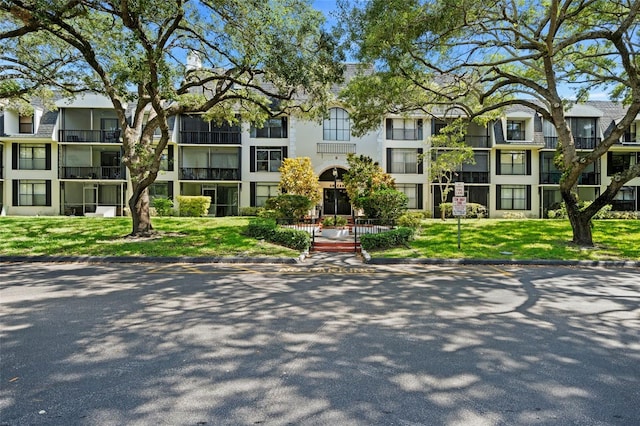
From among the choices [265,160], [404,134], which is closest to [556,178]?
[404,134]

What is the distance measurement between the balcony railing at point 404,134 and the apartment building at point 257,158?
8cm

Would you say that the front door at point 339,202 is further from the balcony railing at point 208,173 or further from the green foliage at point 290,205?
the green foliage at point 290,205

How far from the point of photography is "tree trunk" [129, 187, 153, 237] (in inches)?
647

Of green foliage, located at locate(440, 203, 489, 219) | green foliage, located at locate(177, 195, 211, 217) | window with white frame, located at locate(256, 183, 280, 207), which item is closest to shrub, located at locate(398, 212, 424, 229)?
green foliage, located at locate(440, 203, 489, 219)

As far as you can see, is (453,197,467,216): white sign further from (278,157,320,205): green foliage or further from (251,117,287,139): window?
(251,117,287,139): window

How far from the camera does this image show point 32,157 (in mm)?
32469

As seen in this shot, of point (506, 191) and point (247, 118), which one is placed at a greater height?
point (247, 118)

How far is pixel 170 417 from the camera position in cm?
334

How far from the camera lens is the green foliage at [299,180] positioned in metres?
26.0

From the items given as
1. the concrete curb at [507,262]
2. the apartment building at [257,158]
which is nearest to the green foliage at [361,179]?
the apartment building at [257,158]

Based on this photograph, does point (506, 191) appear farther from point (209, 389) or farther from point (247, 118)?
point (209, 389)

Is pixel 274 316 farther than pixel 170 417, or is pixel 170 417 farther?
pixel 274 316

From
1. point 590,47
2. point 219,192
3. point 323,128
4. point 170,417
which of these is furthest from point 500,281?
point 219,192

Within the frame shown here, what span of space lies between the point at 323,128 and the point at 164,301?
1023 inches
